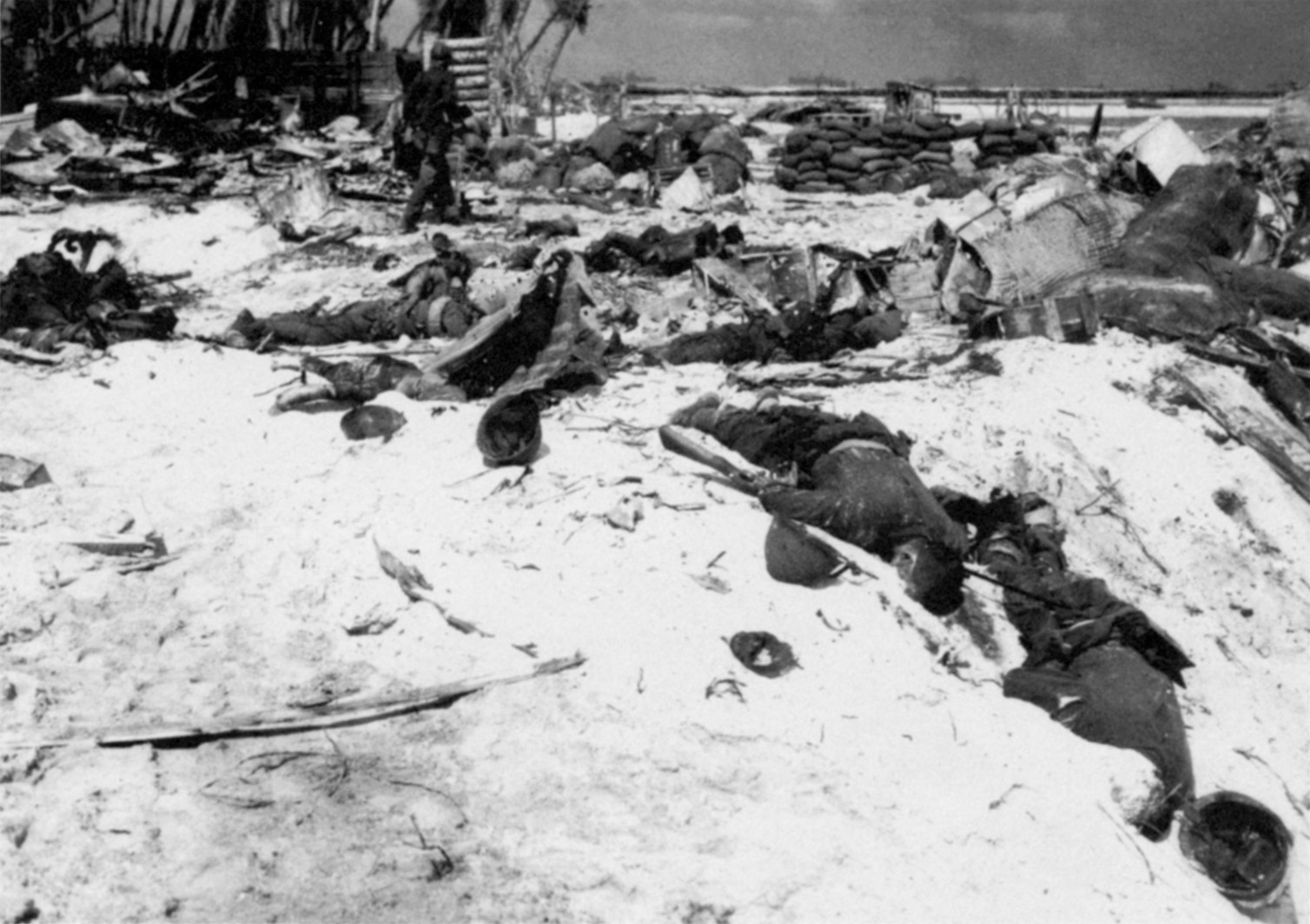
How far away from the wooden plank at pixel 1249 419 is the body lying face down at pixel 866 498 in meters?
2.14

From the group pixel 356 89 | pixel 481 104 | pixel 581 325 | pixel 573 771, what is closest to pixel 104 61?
pixel 356 89

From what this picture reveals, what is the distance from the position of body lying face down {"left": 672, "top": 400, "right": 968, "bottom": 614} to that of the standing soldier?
6.43 m

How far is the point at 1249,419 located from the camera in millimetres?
6355

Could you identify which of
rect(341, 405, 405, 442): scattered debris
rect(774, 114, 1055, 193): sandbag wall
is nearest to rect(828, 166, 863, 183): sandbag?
rect(774, 114, 1055, 193): sandbag wall

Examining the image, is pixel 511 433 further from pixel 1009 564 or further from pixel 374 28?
pixel 374 28

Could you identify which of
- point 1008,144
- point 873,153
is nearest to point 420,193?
point 873,153

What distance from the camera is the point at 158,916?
9.70ft

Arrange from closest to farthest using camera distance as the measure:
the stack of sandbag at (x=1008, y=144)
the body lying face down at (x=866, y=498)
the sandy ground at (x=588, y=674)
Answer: the sandy ground at (x=588, y=674) → the body lying face down at (x=866, y=498) → the stack of sandbag at (x=1008, y=144)

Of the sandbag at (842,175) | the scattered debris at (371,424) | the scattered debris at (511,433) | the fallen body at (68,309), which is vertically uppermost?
the sandbag at (842,175)

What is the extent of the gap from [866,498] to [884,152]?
10.4m

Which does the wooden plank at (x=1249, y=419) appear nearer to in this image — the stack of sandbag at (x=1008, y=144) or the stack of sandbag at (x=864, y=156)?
the stack of sandbag at (x=864, y=156)

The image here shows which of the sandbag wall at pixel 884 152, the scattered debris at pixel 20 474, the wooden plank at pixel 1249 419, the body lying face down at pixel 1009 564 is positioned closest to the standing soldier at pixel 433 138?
the sandbag wall at pixel 884 152

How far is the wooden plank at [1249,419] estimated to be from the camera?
6.11 meters

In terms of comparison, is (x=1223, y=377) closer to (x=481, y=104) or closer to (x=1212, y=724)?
(x=1212, y=724)
